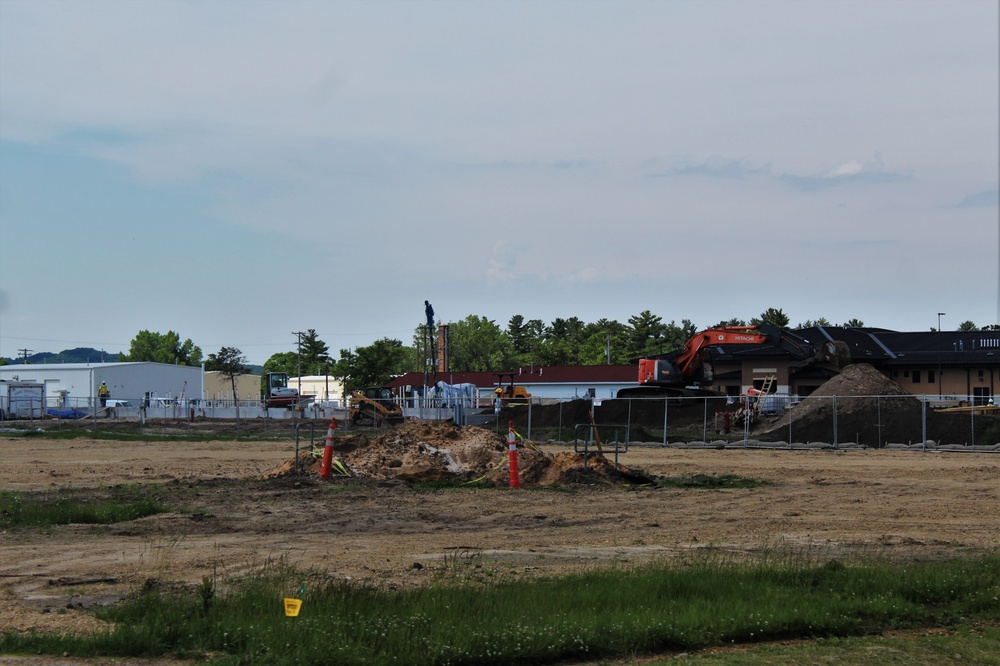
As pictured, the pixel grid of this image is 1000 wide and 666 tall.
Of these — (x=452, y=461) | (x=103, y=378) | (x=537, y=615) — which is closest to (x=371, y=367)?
(x=103, y=378)

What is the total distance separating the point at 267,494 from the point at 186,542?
6031mm

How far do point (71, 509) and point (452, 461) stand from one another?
29.4ft

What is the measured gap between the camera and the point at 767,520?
1667cm

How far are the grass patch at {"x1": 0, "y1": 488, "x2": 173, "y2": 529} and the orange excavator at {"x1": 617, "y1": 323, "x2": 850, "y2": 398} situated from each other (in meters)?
34.6

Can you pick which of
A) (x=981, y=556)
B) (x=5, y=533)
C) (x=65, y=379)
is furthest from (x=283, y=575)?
(x=65, y=379)

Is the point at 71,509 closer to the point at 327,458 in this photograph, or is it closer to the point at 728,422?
the point at 327,458

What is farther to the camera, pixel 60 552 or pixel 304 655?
pixel 60 552

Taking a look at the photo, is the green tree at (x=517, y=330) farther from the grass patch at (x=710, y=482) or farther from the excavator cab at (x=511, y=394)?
the grass patch at (x=710, y=482)

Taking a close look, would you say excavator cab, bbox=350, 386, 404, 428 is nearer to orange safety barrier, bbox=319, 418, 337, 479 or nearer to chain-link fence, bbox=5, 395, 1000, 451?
chain-link fence, bbox=5, 395, 1000, 451

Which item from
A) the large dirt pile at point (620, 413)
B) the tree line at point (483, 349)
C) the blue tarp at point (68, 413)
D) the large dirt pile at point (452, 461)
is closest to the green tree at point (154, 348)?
the tree line at point (483, 349)

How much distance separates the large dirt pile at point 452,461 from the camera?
72.7ft

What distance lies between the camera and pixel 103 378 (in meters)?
92.9

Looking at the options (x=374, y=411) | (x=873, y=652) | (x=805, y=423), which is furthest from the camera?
(x=374, y=411)

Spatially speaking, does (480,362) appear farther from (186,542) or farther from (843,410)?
(186,542)
